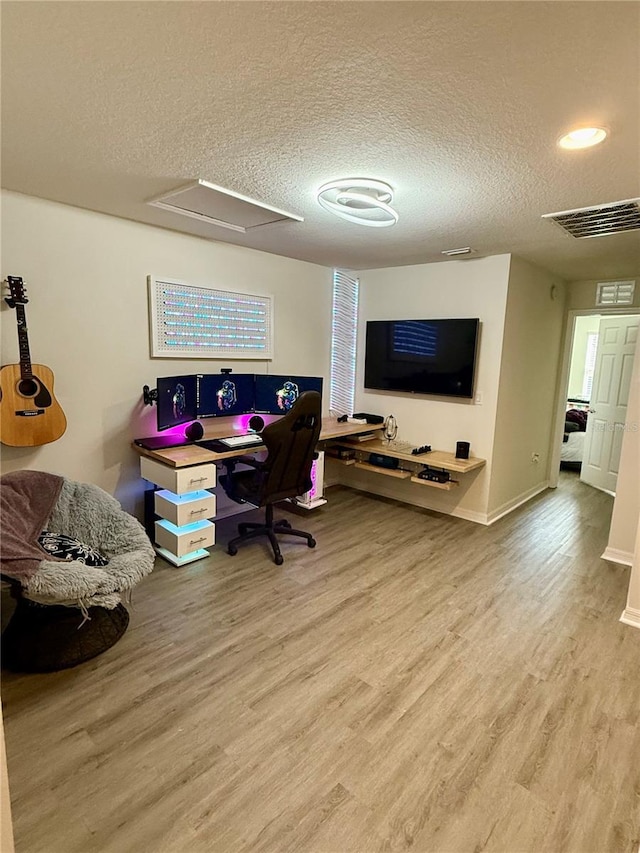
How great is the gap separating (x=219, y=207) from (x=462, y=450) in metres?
2.81

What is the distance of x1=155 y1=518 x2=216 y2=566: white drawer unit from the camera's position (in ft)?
10.0

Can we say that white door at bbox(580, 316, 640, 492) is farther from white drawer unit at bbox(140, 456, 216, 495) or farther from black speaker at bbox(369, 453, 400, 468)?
white drawer unit at bbox(140, 456, 216, 495)

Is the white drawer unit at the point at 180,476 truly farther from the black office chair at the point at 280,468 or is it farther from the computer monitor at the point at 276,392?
the computer monitor at the point at 276,392

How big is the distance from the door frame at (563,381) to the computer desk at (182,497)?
12.3ft

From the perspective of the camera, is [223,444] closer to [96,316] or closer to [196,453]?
[196,453]

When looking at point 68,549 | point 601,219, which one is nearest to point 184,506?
point 68,549

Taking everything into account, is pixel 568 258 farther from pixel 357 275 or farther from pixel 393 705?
pixel 393 705

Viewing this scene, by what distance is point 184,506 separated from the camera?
299cm

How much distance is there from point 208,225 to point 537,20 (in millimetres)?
2452

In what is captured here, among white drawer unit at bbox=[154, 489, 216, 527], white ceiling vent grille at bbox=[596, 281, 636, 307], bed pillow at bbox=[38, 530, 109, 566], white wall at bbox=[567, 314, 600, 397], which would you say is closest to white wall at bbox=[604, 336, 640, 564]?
white ceiling vent grille at bbox=[596, 281, 636, 307]

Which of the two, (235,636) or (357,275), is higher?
(357,275)

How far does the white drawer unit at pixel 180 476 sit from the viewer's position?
2.89 metres

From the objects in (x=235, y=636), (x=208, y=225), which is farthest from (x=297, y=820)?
(x=208, y=225)

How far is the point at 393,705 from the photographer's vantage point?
1.95m
